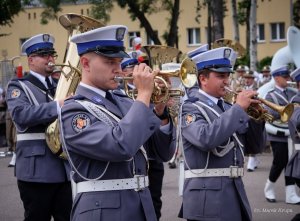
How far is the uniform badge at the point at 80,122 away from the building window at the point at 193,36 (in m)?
43.0

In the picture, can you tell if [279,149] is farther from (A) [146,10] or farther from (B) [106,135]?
(A) [146,10]

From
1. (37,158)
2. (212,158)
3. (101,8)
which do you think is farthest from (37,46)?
(101,8)

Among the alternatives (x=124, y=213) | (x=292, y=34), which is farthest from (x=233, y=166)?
(x=292, y=34)

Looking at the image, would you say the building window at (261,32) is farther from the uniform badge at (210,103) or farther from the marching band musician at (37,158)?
the uniform badge at (210,103)

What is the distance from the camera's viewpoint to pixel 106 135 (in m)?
3.94

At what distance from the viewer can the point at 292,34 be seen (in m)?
12.5

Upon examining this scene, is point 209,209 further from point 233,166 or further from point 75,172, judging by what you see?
point 75,172

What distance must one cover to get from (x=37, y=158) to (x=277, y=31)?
134 feet

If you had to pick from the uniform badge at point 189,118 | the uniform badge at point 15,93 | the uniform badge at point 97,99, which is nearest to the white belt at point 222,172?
the uniform badge at point 189,118

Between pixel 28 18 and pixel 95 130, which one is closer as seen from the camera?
pixel 95 130

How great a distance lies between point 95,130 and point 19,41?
4633 centimetres

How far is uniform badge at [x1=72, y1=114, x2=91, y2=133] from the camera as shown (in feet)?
13.3

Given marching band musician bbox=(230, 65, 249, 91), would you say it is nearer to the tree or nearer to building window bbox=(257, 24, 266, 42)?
the tree

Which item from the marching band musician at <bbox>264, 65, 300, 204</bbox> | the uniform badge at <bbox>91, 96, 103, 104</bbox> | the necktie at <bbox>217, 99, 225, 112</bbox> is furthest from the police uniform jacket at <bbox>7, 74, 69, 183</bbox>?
the marching band musician at <bbox>264, 65, 300, 204</bbox>
